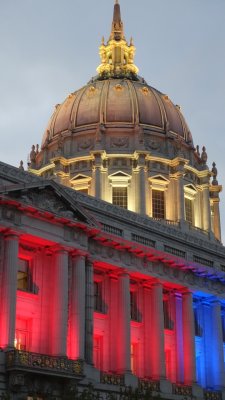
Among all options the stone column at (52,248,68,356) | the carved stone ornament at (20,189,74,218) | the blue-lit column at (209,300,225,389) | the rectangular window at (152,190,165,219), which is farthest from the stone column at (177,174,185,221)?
the stone column at (52,248,68,356)

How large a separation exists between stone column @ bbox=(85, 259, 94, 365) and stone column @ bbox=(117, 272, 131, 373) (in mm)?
3312

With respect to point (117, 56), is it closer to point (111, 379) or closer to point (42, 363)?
point (111, 379)

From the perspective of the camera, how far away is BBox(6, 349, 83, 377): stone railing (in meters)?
43.5

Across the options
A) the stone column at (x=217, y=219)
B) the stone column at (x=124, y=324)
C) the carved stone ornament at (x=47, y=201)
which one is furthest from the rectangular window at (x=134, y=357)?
the stone column at (x=217, y=219)

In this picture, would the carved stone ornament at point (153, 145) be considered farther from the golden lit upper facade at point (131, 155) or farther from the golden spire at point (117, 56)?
the golden spire at point (117, 56)

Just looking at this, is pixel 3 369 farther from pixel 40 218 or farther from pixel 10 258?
pixel 40 218

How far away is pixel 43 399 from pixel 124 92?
59.2 meters

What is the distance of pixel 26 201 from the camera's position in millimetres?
48031

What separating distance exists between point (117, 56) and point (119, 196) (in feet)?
95.5

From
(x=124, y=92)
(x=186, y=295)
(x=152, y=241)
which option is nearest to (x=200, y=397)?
(x=186, y=295)

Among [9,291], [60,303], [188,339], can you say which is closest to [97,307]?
[60,303]

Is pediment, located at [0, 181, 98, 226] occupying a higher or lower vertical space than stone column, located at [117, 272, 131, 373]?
higher

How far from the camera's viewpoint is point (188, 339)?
59.0 m

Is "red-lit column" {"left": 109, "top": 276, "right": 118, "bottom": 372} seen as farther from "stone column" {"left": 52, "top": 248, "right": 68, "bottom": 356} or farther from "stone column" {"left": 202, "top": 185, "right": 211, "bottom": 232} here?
"stone column" {"left": 202, "top": 185, "right": 211, "bottom": 232}
